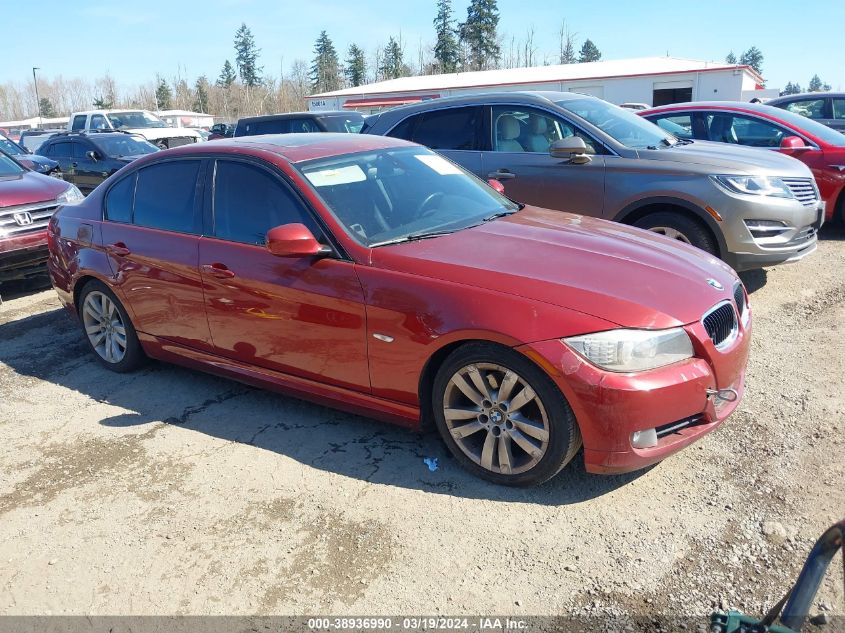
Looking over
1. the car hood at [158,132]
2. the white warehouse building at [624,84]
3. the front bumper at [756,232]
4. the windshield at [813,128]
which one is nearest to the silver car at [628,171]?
the front bumper at [756,232]

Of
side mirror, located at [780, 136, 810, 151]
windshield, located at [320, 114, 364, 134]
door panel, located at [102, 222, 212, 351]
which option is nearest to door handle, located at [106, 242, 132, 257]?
door panel, located at [102, 222, 212, 351]

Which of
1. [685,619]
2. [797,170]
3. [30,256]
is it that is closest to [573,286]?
[685,619]

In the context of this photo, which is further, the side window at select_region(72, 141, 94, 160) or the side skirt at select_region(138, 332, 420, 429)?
the side window at select_region(72, 141, 94, 160)

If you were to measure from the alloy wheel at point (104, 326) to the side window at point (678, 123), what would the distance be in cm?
696

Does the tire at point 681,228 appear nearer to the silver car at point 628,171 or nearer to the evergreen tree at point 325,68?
the silver car at point 628,171

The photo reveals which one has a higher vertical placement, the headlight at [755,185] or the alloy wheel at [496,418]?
the headlight at [755,185]

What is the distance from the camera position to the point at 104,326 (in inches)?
208

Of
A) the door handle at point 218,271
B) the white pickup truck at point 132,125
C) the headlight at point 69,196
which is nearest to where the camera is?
the door handle at point 218,271

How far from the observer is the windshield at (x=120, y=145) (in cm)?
1434

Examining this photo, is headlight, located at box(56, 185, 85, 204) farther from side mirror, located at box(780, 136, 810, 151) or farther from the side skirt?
side mirror, located at box(780, 136, 810, 151)

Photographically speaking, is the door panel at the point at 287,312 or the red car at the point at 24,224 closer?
the door panel at the point at 287,312

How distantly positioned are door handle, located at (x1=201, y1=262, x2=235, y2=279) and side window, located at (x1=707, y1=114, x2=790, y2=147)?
6.99m

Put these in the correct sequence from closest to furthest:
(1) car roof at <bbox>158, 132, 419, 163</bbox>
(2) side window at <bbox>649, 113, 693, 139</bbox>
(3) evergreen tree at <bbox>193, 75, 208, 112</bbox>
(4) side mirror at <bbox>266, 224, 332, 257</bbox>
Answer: (4) side mirror at <bbox>266, 224, 332, 257</bbox> < (1) car roof at <bbox>158, 132, 419, 163</bbox> < (2) side window at <bbox>649, 113, 693, 139</bbox> < (3) evergreen tree at <bbox>193, 75, 208, 112</bbox>

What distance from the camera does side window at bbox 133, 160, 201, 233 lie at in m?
4.55
